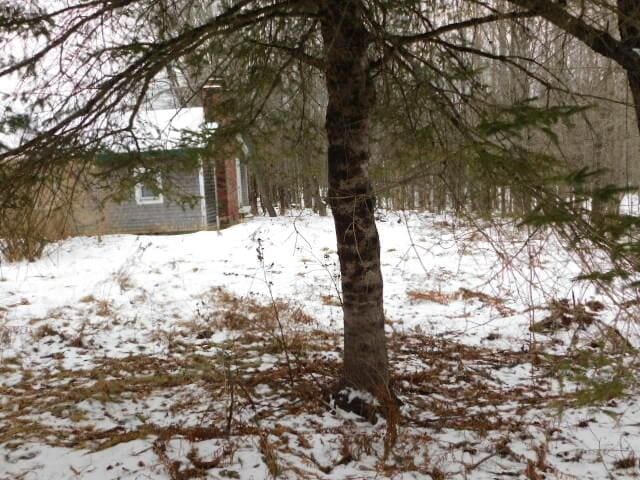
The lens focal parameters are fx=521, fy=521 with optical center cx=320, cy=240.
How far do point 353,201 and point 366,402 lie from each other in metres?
1.56

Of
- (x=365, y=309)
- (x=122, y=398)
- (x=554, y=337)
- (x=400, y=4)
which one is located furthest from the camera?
(x=554, y=337)

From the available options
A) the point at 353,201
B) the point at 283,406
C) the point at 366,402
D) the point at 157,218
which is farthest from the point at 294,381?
the point at 157,218

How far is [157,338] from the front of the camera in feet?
20.0

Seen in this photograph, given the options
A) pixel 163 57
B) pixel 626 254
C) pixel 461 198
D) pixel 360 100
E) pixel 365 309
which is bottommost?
pixel 365 309

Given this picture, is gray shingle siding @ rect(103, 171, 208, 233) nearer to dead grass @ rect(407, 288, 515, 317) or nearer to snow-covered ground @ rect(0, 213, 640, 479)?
snow-covered ground @ rect(0, 213, 640, 479)

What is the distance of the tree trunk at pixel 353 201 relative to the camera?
12.2 ft

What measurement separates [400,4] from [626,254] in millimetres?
1901

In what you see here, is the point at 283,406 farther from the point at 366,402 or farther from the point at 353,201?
the point at 353,201

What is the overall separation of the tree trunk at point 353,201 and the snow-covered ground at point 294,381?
0.37 m

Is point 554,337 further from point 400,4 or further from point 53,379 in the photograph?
point 53,379

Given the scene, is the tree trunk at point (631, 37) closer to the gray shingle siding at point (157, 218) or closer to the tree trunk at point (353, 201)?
the tree trunk at point (353, 201)

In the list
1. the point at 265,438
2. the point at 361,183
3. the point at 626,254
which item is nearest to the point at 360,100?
the point at 361,183

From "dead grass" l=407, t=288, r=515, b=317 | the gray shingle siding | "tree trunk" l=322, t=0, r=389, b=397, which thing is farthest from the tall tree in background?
the gray shingle siding

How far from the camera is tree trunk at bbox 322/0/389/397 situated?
3.72 meters
